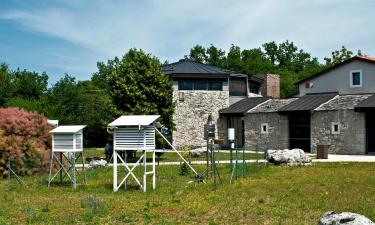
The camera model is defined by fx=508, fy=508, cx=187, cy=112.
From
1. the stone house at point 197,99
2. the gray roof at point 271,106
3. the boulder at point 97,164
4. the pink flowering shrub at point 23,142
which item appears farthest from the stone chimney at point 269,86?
the pink flowering shrub at point 23,142

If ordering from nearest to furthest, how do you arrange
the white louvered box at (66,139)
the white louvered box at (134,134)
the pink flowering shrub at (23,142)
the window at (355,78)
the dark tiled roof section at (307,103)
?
the white louvered box at (134,134), the white louvered box at (66,139), the pink flowering shrub at (23,142), the dark tiled roof section at (307,103), the window at (355,78)

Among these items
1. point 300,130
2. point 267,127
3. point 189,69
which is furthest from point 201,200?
point 189,69

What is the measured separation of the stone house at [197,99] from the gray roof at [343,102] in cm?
1120

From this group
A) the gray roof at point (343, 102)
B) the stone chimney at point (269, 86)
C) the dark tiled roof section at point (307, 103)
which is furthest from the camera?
the stone chimney at point (269, 86)

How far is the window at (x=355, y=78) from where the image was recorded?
138 feet

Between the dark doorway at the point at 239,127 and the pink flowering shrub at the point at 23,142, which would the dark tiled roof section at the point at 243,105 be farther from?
the pink flowering shrub at the point at 23,142

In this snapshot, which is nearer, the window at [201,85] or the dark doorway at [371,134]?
the dark doorway at [371,134]

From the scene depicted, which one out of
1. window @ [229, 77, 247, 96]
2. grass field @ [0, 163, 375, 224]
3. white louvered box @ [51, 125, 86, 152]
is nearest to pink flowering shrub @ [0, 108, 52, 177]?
grass field @ [0, 163, 375, 224]

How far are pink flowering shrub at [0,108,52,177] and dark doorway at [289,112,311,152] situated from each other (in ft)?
68.5

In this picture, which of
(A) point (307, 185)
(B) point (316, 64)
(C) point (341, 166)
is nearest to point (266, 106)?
(C) point (341, 166)

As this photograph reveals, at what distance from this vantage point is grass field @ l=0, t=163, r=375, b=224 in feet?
44.2

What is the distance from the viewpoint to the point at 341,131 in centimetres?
3762

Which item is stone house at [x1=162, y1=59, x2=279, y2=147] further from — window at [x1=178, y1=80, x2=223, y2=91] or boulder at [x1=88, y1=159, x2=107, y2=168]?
boulder at [x1=88, y1=159, x2=107, y2=168]

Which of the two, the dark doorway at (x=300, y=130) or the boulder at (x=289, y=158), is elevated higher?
the dark doorway at (x=300, y=130)
